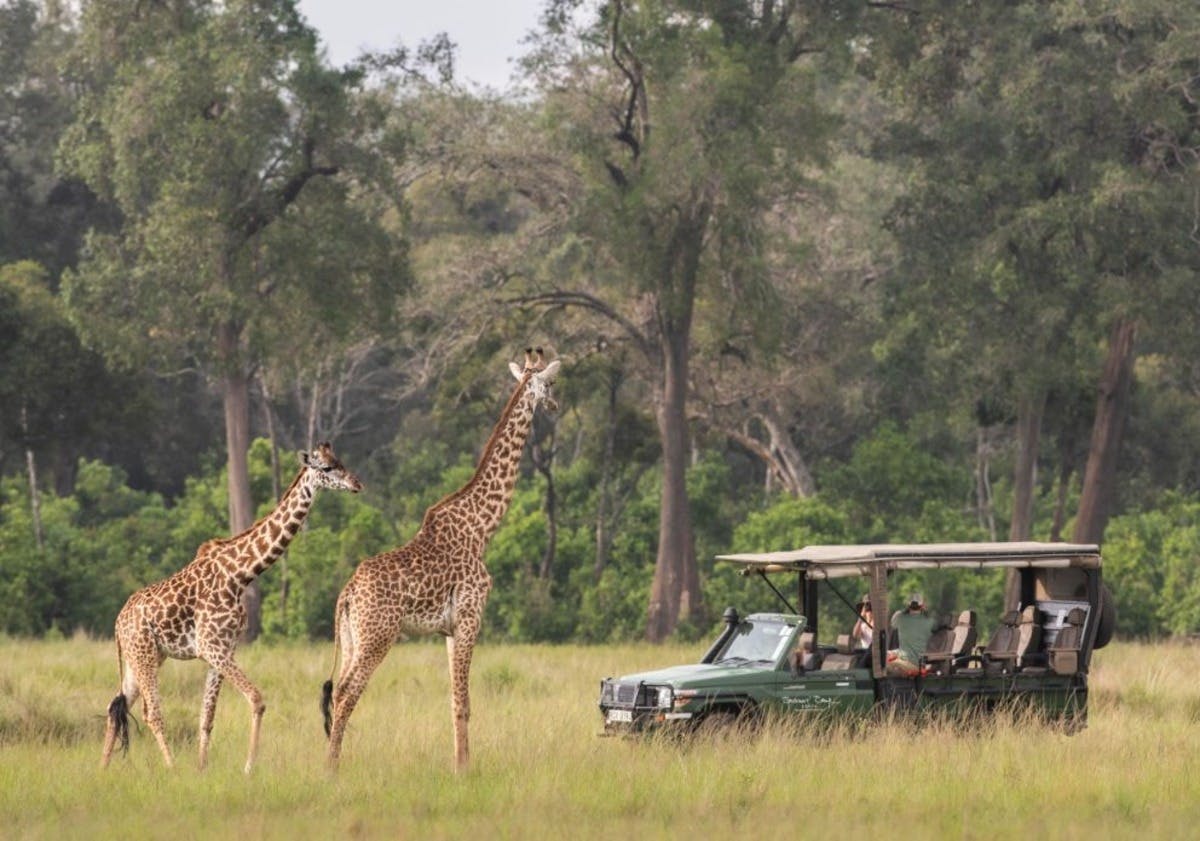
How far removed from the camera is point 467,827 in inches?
532

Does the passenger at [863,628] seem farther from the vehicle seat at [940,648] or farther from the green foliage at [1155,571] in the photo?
the green foliage at [1155,571]

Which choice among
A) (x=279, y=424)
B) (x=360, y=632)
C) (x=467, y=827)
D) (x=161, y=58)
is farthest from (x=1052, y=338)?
(x=467, y=827)

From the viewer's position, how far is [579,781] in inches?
607

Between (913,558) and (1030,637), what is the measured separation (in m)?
1.57

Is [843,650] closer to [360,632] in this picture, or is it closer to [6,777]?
[360,632]

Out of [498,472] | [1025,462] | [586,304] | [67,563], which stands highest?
[586,304]

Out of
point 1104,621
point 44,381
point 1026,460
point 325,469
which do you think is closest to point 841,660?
point 1104,621

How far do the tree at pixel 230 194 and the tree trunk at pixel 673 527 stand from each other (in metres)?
4.98

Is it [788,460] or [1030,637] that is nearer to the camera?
[1030,637]

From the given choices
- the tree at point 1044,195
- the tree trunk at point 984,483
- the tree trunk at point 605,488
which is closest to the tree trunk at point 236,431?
the tree trunk at point 605,488

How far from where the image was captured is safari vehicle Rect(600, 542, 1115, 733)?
17.6 m

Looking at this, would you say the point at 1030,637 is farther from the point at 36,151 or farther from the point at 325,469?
the point at 36,151

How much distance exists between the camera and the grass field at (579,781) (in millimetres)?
13508

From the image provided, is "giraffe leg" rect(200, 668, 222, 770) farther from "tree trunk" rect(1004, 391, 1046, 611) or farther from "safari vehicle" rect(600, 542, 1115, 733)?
"tree trunk" rect(1004, 391, 1046, 611)
